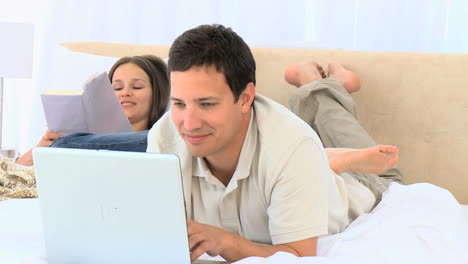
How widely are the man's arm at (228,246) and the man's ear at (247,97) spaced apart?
26 centimetres

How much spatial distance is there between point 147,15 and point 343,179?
1.90 m

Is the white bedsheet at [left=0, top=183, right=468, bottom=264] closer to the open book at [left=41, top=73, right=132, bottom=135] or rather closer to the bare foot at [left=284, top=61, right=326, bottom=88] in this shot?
the open book at [left=41, top=73, right=132, bottom=135]

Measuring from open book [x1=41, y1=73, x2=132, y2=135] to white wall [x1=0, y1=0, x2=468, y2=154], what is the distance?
1.30 m

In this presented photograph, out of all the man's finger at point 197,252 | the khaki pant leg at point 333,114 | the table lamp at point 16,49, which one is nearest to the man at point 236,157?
the man's finger at point 197,252

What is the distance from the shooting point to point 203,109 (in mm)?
1310

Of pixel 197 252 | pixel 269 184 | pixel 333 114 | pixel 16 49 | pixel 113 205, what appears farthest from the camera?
pixel 16 49

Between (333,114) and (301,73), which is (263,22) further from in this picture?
(333,114)

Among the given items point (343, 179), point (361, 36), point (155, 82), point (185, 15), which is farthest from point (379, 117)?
point (185, 15)

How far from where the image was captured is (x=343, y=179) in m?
1.82

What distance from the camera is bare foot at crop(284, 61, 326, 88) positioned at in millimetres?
2260

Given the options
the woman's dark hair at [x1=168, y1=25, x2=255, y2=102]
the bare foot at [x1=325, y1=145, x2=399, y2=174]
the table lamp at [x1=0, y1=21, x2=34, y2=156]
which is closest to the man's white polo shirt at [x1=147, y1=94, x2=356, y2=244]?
the woman's dark hair at [x1=168, y1=25, x2=255, y2=102]

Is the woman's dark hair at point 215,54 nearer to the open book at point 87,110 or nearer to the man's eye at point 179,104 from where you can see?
the man's eye at point 179,104

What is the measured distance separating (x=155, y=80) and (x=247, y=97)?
3.06 feet

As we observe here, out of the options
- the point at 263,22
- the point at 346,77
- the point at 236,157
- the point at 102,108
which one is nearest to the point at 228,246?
the point at 236,157
